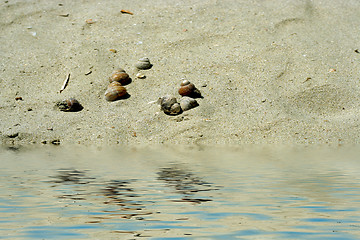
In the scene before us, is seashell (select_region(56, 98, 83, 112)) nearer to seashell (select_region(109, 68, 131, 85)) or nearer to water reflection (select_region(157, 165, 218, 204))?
seashell (select_region(109, 68, 131, 85))

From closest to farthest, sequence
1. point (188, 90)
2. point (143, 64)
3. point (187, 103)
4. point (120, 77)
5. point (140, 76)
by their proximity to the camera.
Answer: point (187, 103), point (188, 90), point (120, 77), point (140, 76), point (143, 64)

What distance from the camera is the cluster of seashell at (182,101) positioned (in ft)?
36.7

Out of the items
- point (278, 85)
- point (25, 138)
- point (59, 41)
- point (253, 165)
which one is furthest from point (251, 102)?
point (59, 41)

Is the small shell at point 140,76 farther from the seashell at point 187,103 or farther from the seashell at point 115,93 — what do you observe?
the seashell at point 187,103

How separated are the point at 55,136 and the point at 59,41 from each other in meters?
5.45

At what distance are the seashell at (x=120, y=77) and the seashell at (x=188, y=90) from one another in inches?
75.2

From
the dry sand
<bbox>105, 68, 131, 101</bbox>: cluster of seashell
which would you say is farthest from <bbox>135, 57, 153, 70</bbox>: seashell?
<bbox>105, 68, 131, 101</bbox>: cluster of seashell

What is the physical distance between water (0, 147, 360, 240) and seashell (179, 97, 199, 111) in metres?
3.66

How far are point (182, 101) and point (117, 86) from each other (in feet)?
7.14

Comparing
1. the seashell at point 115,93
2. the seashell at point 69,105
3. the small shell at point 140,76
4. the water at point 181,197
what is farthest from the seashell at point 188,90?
the water at point 181,197

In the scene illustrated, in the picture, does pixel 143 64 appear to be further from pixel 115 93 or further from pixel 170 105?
pixel 170 105

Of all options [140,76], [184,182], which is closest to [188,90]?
[140,76]

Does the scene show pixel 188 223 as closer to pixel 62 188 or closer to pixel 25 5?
pixel 62 188

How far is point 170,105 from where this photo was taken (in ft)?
36.6
